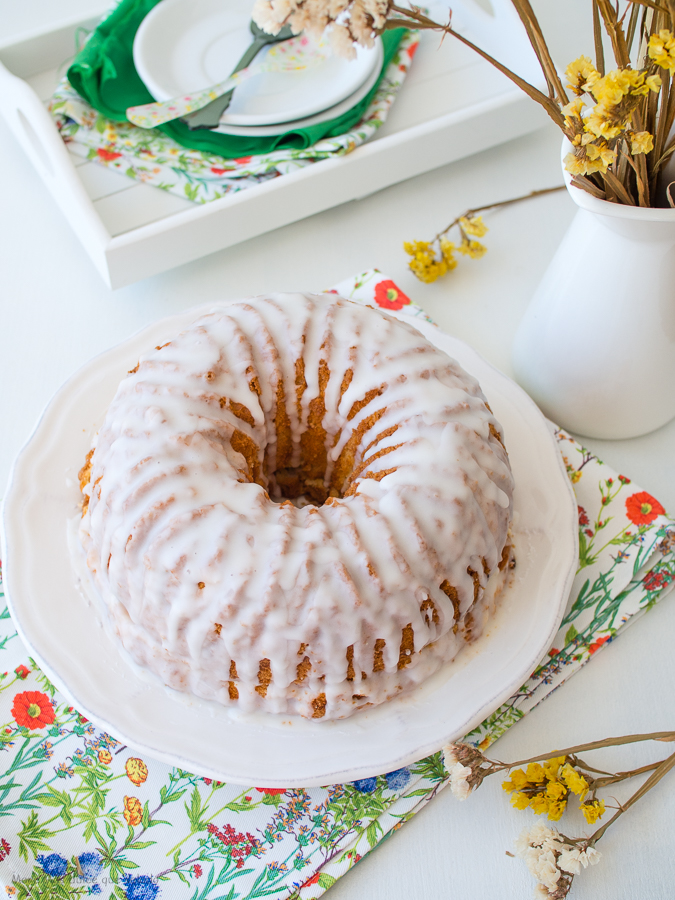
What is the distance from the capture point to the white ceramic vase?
35.9 inches

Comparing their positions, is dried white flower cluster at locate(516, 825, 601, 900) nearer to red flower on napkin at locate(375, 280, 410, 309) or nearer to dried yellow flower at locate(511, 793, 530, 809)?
dried yellow flower at locate(511, 793, 530, 809)

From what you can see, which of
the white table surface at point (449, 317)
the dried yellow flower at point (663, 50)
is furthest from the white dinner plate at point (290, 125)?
the dried yellow flower at point (663, 50)

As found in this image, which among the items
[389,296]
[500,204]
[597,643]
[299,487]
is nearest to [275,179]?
[389,296]

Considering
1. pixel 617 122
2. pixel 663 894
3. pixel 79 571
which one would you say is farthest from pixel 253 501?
pixel 663 894

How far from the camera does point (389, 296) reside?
124 cm

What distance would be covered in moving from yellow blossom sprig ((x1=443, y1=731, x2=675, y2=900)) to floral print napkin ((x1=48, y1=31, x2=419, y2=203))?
0.98 m

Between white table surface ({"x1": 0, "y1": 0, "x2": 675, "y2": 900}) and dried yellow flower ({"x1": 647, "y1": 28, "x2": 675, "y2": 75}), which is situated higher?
dried yellow flower ({"x1": 647, "y1": 28, "x2": 675, "y2": 75})

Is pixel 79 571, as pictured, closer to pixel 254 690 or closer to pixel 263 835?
pixel 254 690

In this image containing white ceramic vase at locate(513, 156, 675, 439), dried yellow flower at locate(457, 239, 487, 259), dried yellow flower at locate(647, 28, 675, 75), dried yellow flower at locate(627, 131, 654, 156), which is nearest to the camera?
dried yellow flower at locate(647, 28, 675, 75)

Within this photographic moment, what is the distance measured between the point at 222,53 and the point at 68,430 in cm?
87

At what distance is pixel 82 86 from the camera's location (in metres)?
1.38

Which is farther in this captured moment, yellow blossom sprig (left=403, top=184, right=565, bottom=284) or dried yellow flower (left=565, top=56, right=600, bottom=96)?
yellow blossom sprig (left=403, top=184, right=565, bottom=284)

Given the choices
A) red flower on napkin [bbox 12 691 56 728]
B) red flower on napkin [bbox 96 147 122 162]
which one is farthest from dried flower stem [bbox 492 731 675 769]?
red flower on napkin [bbox 96 147 122 162]

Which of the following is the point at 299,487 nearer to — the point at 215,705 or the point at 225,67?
the point at 215,705
